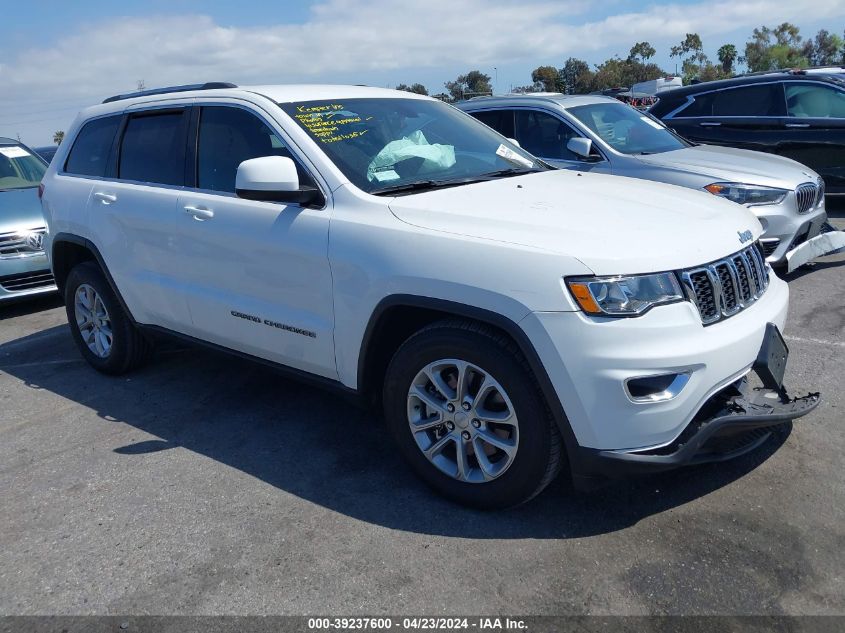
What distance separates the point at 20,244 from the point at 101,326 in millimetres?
2895

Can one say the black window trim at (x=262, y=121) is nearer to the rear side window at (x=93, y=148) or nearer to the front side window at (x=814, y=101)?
the rear side window at (x=93, y=148)

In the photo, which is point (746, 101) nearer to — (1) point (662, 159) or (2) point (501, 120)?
(1) point (662, 159)

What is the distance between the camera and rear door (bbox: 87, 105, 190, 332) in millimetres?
4496

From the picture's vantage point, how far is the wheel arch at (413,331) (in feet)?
9.64

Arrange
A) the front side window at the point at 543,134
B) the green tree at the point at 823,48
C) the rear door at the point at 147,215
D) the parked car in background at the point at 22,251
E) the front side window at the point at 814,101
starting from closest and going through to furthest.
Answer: the rear door at the point at 147,215, the front side window at the point at 543,134, the parked car in background at the point at 22,251, the front side window at the point at 814,101, the green tree at the point at 823,48

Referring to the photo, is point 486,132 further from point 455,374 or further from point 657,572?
point 657,572

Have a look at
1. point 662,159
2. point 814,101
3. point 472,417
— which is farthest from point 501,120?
point 472,417

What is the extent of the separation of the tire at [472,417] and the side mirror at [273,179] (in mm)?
922

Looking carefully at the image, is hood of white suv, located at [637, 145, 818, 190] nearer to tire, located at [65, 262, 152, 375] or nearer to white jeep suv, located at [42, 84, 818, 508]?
white jeep suv, located at [42, 84, 818, 508]

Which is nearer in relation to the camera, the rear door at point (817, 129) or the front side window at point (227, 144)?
the front side window at point (227, 144)

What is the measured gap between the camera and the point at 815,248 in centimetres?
620

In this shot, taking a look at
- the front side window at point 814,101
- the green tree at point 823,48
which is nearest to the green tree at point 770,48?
the green tree at point 823,48

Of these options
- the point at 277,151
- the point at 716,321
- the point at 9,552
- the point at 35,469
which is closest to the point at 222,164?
the point at 277,151

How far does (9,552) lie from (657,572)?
8.94ft
